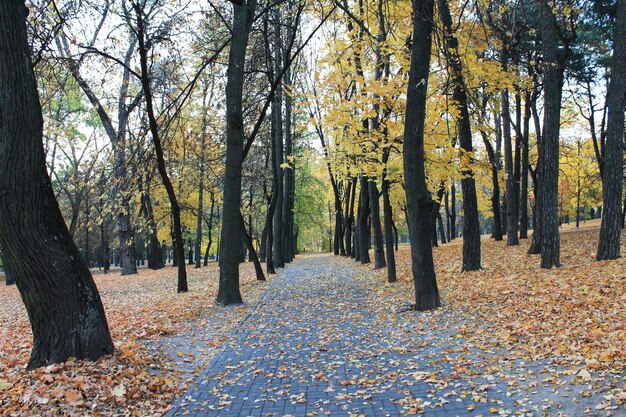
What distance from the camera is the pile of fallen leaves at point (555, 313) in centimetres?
480

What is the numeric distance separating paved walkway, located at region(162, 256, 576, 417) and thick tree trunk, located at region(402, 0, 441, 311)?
0.62 metres

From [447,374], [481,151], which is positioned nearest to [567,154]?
[481,151]

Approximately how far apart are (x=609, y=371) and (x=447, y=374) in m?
1.59

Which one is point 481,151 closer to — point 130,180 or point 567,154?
point 567,154

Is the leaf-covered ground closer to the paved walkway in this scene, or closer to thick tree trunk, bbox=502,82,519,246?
the paved walkway

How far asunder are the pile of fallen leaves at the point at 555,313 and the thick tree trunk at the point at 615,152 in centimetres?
78

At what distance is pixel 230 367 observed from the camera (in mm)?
6203

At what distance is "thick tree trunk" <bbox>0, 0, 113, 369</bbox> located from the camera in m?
5.21

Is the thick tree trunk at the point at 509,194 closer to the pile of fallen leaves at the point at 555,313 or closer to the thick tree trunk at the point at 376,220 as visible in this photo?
the thick tree trunk at the point at 376,220

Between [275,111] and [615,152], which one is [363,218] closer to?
[275,111]

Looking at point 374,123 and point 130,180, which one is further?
point 374,123

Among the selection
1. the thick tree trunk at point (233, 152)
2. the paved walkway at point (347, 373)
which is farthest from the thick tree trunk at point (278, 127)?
the paved walkway at point (347, 373)

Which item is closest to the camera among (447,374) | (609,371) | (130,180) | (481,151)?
(609,371)

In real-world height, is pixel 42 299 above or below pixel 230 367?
above
